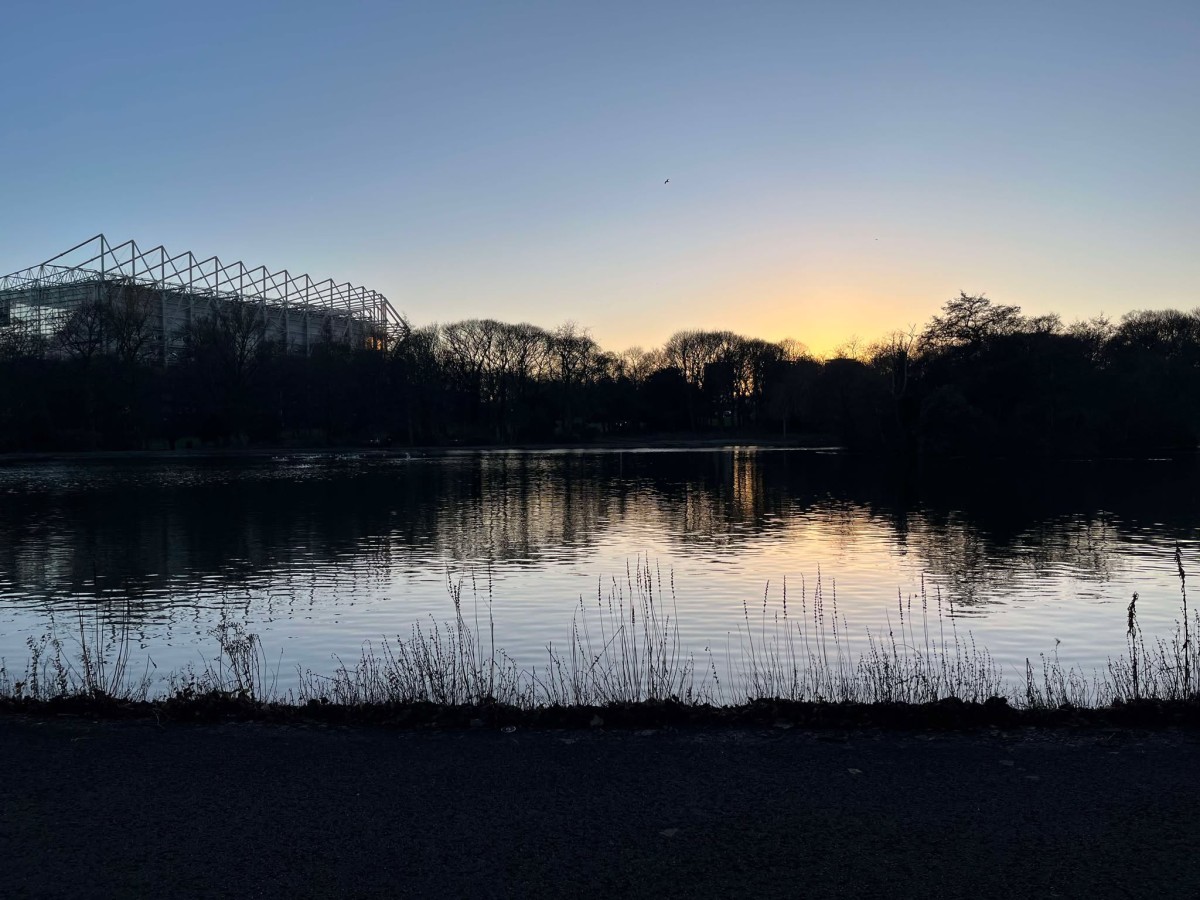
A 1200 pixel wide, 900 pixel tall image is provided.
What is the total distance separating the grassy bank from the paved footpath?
486mm

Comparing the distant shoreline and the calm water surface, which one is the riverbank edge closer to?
the calm water surface

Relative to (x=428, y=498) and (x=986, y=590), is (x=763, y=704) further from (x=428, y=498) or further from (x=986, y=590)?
(x=428, y=498)

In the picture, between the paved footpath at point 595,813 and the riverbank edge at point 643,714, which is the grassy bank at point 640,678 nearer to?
the riverbank edge at point 643,714

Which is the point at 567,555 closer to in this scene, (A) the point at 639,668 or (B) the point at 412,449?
(A) the point at 639,668

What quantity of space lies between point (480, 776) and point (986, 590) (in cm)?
1510

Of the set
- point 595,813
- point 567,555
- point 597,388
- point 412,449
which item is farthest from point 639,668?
point 597,388

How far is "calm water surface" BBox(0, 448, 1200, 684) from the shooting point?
16.2m

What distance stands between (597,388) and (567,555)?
325 ft

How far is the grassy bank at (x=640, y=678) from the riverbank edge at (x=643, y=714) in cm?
2

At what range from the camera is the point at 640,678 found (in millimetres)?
11805

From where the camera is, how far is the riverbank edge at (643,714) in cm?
812

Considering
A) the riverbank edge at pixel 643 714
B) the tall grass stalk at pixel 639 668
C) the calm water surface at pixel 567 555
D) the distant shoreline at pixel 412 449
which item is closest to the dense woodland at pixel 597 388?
the distant shoreline at pixel 412 449

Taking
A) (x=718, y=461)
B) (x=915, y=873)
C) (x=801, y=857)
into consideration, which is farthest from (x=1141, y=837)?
(x=718, y=461)

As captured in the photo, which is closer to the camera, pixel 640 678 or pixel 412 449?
pixel 640 678
